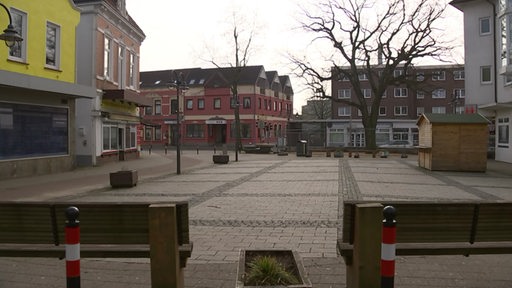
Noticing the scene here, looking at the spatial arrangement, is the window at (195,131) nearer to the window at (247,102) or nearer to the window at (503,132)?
the window at (247,102)

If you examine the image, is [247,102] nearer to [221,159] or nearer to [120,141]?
[120,141]

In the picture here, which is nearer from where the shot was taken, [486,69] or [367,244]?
[367,244]

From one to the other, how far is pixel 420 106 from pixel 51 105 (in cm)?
6645

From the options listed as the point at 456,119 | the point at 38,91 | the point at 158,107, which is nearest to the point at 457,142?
the point at 456,119

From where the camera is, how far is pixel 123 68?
31.1 metres

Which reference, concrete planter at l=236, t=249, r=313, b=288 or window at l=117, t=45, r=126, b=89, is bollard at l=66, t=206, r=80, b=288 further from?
window at l=117, t=45, r=126, b=89

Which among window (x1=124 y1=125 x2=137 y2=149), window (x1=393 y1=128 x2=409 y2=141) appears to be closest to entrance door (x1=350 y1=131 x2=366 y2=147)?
window (x1=393 y1=128 x2=409 y2=141)

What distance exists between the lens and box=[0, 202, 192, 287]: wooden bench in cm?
452

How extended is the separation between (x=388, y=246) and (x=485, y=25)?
101 ft

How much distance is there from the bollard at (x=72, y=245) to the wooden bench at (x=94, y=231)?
616 millimetres

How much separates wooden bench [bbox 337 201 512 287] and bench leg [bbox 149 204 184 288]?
5.18 feet

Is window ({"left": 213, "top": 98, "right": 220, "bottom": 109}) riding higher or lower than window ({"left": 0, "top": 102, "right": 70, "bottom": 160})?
higher

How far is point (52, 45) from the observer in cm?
2103

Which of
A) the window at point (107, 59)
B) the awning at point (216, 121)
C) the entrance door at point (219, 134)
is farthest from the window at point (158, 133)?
the window at point (107, 59)
